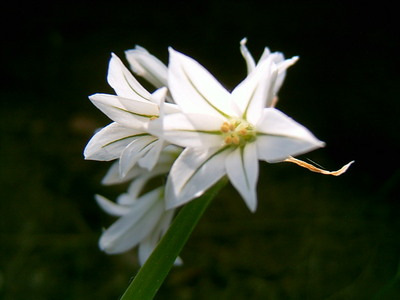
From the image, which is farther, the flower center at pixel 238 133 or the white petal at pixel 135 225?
the white petal at pixel 135 225

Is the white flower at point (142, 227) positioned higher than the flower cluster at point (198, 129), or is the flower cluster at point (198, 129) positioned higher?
the flower cluster at point (198, 129)

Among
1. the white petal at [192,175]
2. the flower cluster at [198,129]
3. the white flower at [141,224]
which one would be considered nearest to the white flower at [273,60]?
the flower cluster at [198,129]

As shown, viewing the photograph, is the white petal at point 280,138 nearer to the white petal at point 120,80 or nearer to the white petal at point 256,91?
the white petal at point 256,91

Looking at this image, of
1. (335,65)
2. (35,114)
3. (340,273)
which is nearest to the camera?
(340,273)

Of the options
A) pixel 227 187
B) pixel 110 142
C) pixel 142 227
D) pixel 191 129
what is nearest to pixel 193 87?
pixel 191 129

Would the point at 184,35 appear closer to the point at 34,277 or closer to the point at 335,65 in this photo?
the point at 335,65

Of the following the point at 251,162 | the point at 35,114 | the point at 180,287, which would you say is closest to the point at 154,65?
the point at 251,162
